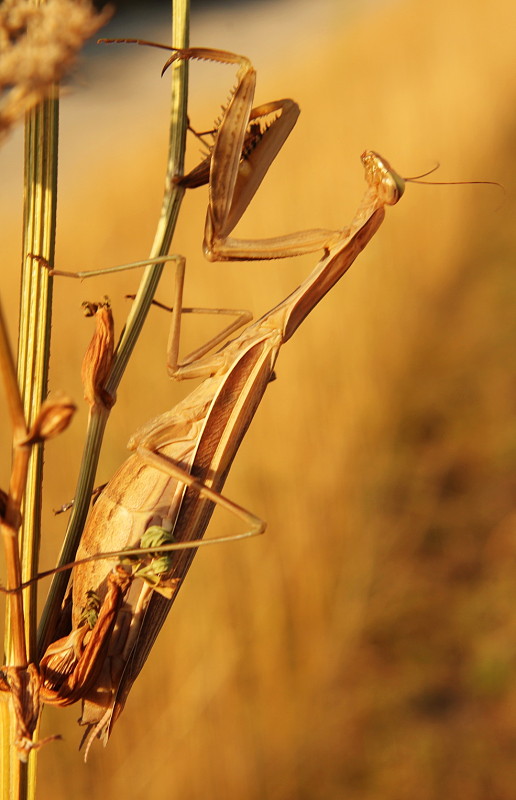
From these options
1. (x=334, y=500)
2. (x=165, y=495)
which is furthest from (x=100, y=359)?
(x=334, y=500)

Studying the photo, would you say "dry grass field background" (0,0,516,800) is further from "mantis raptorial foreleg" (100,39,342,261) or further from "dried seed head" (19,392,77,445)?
"dried seed head" (19,392,77,445)

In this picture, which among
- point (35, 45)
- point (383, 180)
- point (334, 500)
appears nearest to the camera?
point (35, 45)

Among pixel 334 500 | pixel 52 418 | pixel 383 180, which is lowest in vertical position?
pixel 334 500

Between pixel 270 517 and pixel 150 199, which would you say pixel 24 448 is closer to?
pixel 270 517

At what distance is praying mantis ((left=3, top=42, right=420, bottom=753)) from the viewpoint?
103 centimetres

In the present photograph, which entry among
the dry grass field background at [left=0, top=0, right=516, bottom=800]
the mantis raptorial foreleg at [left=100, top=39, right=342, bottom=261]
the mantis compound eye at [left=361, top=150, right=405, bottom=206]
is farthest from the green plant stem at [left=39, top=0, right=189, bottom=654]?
the dry grass field background at [left=0, top=0, right=516, bottom=800]

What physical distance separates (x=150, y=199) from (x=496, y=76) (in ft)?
20.4

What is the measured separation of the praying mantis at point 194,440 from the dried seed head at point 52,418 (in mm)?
313

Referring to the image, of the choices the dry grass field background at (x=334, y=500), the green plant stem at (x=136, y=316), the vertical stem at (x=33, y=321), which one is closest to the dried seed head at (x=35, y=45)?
the vertical stem at (x=33, y=321)

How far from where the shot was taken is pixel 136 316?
0.92 meters

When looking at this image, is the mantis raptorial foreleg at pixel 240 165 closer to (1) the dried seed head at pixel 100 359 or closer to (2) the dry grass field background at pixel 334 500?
(1) the dried seed head at pixel 100 359

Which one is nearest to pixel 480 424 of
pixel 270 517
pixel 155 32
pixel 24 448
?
pixel 270 517

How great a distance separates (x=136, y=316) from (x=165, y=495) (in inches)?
17.3

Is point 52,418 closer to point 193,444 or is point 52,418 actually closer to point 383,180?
point 193,444
